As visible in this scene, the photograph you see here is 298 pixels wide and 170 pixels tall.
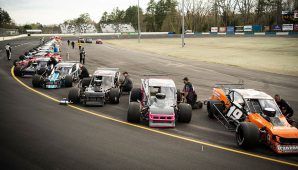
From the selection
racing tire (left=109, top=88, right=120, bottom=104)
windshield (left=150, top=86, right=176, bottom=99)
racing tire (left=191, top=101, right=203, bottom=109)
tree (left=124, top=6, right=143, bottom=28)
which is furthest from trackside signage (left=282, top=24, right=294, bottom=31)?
tree (left=124, top=6, right=143, bottom=28)

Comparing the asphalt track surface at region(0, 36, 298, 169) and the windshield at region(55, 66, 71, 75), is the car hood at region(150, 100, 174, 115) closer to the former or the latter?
the asphalt track surface at region(0, 36, 298, 169)

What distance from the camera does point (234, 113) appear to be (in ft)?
43.8

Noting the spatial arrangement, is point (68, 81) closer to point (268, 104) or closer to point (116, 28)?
point (268, 104)

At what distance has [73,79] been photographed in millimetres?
22766

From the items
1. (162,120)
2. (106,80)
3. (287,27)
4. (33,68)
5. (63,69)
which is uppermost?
(287,27)

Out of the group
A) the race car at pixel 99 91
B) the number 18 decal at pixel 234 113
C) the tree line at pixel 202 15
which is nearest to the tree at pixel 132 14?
the tree line at pixel 202 15

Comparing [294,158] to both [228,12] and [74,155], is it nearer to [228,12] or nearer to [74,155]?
[74,155]

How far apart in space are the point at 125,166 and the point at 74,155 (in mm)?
1777

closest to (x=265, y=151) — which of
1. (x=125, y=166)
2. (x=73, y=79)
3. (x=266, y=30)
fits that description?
(x=125, y=166)

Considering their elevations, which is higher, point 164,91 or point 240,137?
point 164,91

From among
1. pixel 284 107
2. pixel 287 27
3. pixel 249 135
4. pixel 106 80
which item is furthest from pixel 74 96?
pixel 287 27

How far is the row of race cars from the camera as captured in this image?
426 inches

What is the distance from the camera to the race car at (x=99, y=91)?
16328 mm

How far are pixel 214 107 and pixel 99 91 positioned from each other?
6.04 metres
